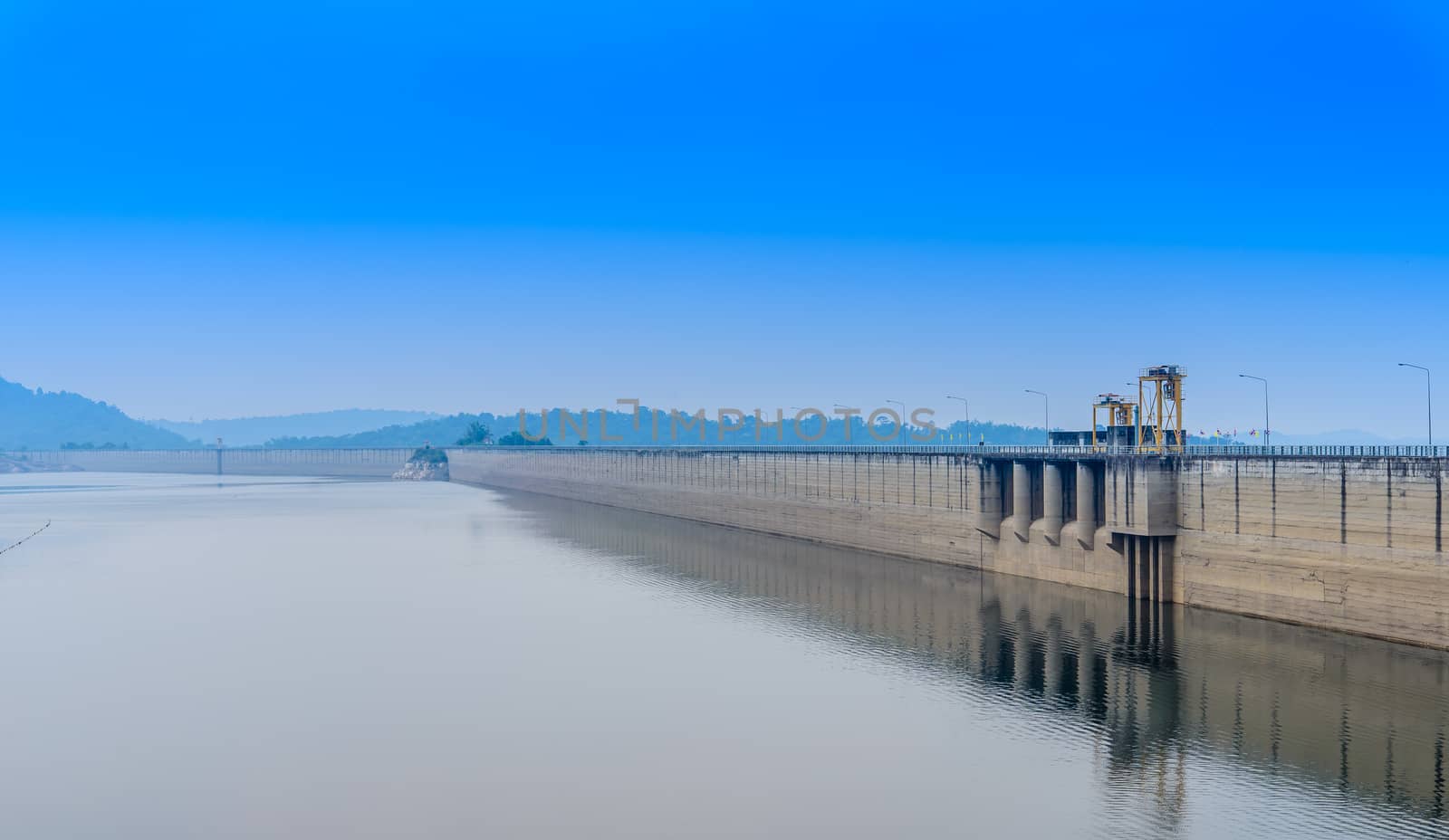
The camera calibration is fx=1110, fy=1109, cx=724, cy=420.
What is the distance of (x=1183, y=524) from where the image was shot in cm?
5469

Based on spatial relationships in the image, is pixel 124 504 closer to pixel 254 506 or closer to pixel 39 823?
pixel 254 506

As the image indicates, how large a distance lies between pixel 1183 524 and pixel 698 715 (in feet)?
95.9

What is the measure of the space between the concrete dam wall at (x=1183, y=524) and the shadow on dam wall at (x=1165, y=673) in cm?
128

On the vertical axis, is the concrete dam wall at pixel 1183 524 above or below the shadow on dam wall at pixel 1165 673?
above

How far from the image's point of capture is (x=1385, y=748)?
32656 mm

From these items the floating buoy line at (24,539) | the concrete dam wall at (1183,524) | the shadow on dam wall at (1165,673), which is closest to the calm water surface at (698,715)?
the shadow on dam wall at (1165,673)

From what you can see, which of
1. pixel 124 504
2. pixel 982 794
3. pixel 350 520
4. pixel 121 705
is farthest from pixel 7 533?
pixel 982 794

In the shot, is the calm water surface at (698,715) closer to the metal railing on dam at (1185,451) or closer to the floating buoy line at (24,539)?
the metal railing on dam at (1185,451)

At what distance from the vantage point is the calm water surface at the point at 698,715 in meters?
28.7

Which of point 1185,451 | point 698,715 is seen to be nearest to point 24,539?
point 698,715

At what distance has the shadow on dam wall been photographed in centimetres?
3180

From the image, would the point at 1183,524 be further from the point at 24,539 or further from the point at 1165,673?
the point at 24,539

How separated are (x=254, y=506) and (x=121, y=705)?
12252 centimetres

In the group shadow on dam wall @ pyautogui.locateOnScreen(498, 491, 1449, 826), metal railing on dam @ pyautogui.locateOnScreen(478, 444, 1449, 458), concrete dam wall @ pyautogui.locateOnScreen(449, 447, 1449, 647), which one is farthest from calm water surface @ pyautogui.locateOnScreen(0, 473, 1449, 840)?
metal railing on dam @ pyautogui.locateOnScreen(478, 444, 1449, 458)
